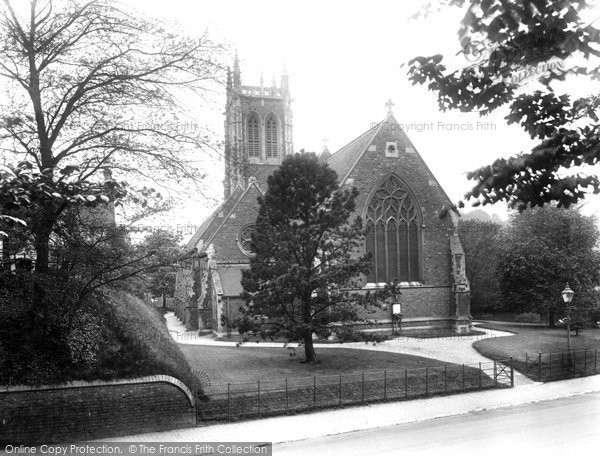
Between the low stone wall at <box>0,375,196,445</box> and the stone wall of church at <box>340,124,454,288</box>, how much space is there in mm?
21615

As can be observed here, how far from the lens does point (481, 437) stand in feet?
45.5

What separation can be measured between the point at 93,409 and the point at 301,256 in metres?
10.9

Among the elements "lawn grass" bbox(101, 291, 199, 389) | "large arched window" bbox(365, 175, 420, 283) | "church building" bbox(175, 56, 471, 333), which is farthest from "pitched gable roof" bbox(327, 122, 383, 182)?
"lawn grass" bbox(101, 291, 199, 389)

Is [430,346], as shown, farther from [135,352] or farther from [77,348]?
[77,348]

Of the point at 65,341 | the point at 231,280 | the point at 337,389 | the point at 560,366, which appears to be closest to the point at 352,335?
the point at 337,389

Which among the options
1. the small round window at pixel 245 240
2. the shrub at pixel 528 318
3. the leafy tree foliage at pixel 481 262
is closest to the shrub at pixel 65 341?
the small round window at pixel 245 240

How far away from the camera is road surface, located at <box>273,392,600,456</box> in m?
12.6

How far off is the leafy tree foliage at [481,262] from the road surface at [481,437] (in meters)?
32.4

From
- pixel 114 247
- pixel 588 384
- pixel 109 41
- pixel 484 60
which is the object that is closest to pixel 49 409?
pixel 114 247

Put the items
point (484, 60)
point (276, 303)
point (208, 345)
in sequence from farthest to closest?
point (208, 345), point (276, 303), point (484, 60)

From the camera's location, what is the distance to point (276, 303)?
2094cm

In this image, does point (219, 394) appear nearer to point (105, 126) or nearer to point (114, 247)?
point (114, 247)

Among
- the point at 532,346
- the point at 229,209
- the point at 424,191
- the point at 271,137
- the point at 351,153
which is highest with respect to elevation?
the point at 271,137

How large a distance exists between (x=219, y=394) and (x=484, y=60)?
12.9 metres
